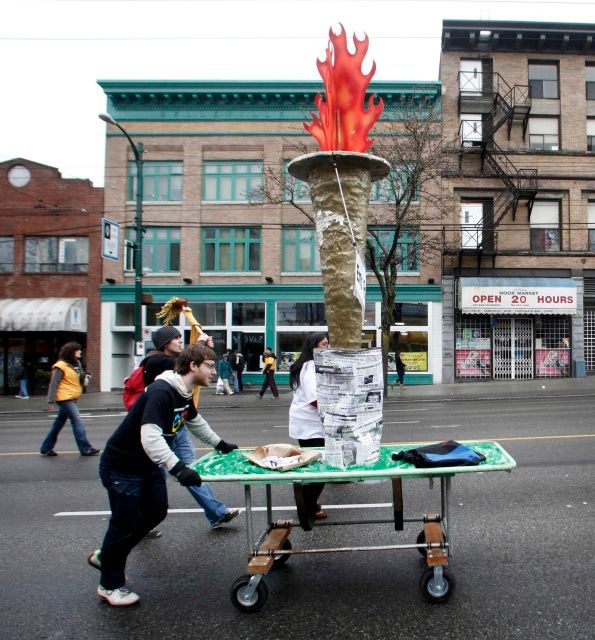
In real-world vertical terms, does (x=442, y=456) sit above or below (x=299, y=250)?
below

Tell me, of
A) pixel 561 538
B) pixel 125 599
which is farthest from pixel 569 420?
pixel 125 599

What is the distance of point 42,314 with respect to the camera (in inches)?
894

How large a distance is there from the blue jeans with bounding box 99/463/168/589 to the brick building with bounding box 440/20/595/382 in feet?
68.8

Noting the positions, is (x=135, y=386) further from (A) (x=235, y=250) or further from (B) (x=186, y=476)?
(A) (x=235, y=250)

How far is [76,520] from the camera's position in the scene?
571cm

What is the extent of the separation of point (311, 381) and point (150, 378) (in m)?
1.57

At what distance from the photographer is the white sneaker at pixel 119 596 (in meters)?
3.79

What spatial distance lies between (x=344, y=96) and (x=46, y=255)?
74.7 feet

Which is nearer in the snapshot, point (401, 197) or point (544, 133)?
point (401, 197)

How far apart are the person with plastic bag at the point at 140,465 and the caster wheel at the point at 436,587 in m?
1.77

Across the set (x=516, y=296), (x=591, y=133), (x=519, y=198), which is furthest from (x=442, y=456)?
(x=591, y=133)

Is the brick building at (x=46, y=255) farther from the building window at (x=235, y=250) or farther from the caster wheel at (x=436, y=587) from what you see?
the caster wheel at (x=436, y=587)

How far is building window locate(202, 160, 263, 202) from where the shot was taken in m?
24.7

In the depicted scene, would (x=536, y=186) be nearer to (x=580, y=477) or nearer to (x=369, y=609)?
(x=580, y=477)
